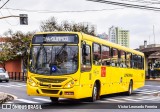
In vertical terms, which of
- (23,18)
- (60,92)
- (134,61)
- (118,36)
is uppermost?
(118,36)

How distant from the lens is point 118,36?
102875 millimetres

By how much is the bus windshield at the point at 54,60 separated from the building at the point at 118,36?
78993 mm

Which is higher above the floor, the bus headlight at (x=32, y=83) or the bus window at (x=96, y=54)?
the bus window at (x=96, y=54)

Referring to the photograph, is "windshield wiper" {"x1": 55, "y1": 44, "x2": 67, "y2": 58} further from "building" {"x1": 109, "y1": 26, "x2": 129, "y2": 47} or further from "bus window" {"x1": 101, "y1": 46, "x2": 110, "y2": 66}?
"building" {"x1": 109, "y1": 26, "x2": 129, "y2": 47}

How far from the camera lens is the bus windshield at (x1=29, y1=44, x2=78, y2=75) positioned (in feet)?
55.5

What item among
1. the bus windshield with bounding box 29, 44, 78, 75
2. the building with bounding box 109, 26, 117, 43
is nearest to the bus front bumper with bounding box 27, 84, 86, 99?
the bus windshield with bounding box 29, 44, 78, 75

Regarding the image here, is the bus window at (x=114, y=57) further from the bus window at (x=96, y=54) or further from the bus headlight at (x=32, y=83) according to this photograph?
the bus headlight at (x=32, y=83)

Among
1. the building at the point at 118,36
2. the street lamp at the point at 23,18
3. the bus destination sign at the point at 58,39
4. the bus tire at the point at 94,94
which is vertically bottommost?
the bus tire at the point at 94,94

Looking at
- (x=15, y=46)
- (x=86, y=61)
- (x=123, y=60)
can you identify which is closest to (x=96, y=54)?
(x=86, y=61)

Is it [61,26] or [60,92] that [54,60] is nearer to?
[60,92]

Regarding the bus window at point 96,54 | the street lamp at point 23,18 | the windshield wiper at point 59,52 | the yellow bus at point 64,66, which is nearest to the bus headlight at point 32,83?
the yellow bus at point 64,66

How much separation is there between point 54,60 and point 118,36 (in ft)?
284

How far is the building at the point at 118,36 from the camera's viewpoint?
99.0 metres

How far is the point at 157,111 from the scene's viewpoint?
1575 centimetres
